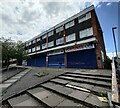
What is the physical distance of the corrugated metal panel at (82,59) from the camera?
14180 mm

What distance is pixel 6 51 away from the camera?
1845 cm

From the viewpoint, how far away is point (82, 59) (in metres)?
15.5

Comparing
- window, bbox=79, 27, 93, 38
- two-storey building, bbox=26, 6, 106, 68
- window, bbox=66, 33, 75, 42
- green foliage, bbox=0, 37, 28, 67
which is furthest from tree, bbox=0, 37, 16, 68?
window, bbox=79, 27, 93, 38

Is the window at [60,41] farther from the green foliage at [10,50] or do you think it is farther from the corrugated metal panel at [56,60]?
the green foliage at [10,50]

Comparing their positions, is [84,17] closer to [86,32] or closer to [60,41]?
[86,32]

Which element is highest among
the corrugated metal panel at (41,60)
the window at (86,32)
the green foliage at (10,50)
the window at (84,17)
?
the window at (84,17)

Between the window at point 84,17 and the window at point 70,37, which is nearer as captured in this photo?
the window at point 84,17

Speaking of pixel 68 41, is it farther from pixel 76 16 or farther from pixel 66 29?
pixel 76 16

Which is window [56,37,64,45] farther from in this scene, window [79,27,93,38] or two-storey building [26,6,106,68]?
window [79,27,93,38]

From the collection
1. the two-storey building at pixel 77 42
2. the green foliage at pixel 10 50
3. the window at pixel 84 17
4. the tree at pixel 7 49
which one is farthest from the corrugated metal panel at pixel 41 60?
the window at pixel 84 17

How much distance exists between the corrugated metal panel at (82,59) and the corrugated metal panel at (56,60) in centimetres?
202

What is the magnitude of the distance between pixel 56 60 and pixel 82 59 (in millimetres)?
6966

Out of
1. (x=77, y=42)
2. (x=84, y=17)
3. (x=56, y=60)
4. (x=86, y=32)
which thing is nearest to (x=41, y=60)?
(x=56, y=60)

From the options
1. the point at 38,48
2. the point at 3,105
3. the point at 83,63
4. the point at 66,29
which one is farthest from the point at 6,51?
the point at 3,105
